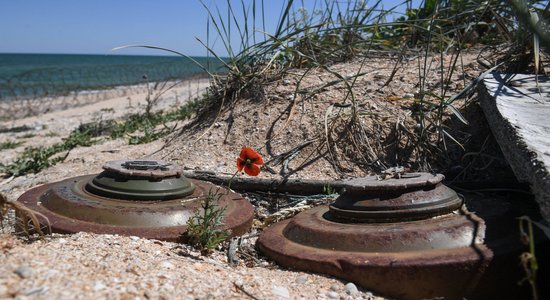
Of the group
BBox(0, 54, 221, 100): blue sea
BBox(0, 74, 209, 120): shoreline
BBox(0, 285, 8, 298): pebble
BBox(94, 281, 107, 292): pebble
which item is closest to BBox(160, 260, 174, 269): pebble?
BBox(94, 281, 107, 292): pebble

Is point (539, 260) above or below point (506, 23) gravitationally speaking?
below

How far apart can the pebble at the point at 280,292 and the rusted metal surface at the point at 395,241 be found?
20 cm

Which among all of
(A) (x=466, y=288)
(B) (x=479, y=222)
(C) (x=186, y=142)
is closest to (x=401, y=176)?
(B) (x=479, y=222)

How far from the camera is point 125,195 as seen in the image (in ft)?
8.93

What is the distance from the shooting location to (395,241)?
2.15 metres

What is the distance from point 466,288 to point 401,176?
2.27ft

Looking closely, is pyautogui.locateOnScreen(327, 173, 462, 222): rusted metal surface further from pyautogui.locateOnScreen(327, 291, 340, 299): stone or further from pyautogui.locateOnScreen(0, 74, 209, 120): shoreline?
pyautogui.locateOnScreen(0, 74, 209, 120): shoreline

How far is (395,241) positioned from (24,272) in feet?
4.27

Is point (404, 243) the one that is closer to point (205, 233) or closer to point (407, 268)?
point (407, 268)

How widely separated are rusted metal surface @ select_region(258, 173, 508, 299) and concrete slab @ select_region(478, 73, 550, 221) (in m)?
0.28

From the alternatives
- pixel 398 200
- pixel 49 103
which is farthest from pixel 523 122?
pixel 49 103

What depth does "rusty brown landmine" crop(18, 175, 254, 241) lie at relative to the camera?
2475mm

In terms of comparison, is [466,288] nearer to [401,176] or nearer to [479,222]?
[479,222]

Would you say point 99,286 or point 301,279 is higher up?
point 99,286
